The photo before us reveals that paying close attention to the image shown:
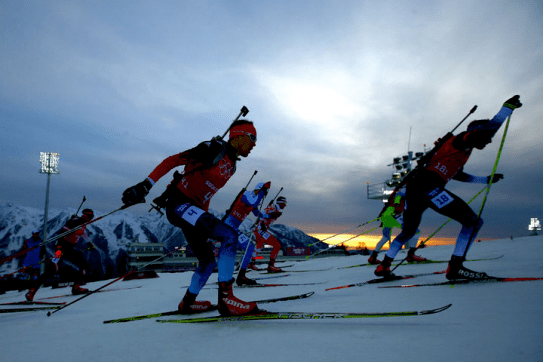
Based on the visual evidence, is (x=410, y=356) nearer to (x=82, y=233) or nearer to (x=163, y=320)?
(x=163, y=320)

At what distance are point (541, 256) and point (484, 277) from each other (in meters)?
3.70

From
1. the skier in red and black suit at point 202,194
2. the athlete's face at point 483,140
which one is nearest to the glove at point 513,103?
the athlete's face at point 483,140

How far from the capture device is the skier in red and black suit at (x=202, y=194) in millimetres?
2936

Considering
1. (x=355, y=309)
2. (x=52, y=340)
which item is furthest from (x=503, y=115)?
Answer: (x=52, y=340)

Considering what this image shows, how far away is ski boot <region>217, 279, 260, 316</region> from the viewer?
2.74 m

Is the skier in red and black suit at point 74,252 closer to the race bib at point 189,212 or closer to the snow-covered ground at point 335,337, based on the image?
the snow-covered ground at point 335,337

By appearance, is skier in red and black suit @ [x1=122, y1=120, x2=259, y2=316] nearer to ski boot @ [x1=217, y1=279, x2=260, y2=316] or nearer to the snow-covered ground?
ski boot @ [x1=217, y1=279, x2=260, y2=316]

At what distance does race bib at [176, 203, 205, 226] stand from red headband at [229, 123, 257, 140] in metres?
0.97

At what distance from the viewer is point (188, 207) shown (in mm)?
3125

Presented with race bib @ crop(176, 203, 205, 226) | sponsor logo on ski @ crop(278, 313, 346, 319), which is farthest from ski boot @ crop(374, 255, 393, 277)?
race bib @ crop(176, 203, 205, 226)

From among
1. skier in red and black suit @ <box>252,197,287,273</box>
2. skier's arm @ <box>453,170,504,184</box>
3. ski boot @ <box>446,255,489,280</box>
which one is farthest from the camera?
skier in red and black suit @ <box>252,197,287,273</box>

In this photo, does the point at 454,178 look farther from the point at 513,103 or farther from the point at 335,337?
the point at 335,337

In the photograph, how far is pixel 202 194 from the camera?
10.7ft

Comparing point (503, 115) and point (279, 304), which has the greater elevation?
point (503, 115)
